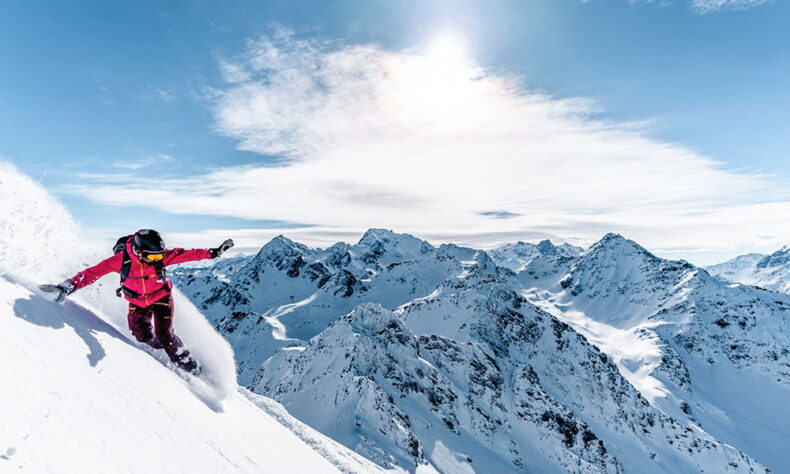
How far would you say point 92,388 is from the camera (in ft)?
14.8

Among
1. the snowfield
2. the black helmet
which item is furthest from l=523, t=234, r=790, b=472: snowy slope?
the black helmet

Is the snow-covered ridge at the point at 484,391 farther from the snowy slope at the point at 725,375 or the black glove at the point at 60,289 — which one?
the black glove at the point at 60,289

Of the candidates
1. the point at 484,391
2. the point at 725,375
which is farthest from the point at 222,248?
the point at 725,375

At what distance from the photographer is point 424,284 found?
630 ft

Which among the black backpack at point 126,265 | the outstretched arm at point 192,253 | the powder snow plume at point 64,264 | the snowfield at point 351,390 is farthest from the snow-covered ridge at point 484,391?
the black backpack at point 126,265

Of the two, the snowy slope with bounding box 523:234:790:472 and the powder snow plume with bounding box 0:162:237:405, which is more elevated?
the powder snow plume with bounding box 0:162:237:405

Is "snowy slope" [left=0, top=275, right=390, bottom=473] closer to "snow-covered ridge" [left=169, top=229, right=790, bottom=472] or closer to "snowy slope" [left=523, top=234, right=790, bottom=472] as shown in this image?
"snow-covered ridge" [left=169, top=229, right=790, bottom=472]

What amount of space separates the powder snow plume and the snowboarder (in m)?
0.32

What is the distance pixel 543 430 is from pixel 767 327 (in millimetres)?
206728

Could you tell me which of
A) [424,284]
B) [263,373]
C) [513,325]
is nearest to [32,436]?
[263,373]

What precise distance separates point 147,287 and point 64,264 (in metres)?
1.51

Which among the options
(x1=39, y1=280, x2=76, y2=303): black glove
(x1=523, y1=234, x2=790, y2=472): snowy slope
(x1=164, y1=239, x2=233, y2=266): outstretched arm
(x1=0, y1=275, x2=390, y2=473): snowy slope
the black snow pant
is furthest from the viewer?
(x1=523, y1=234, x2=790, y2=472): snowy slope

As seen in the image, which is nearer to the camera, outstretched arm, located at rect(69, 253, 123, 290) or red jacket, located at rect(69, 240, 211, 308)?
outstretched arm, located at rect(69, 253, 123, 290)

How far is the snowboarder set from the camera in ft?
25.4
